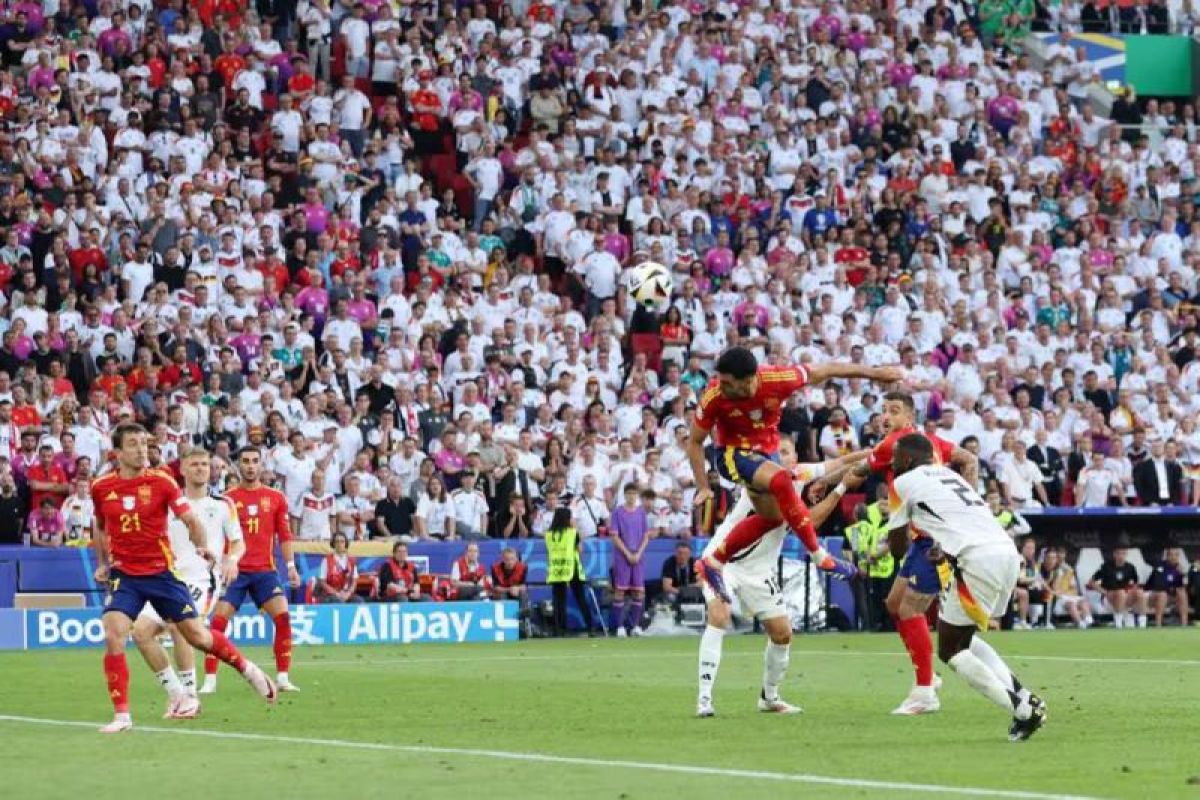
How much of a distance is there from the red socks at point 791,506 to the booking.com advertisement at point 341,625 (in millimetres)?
13983

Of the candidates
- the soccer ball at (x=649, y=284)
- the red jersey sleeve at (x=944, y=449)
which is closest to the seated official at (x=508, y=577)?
the soccer ball at (x=649, y=284)

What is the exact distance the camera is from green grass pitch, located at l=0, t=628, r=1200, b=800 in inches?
452

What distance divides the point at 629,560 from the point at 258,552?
11.5 m

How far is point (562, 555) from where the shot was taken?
30.7 m

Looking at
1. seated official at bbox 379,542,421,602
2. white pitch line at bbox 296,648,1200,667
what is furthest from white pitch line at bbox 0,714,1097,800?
seated official at bbox 379,542,421,602

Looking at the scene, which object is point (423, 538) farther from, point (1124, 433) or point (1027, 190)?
point (1027, 190)

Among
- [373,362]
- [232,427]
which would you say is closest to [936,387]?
[373,362]

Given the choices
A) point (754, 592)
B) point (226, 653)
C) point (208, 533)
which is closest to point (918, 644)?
point (754, 592)

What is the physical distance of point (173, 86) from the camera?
3431 centimetres

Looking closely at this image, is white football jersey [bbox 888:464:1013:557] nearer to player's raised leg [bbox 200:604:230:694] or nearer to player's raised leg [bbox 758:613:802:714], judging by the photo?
player's raised leg [bbox 758:613:802:714]

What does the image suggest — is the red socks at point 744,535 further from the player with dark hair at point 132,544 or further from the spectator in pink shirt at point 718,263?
the spectator in pink shirt at point 718,263

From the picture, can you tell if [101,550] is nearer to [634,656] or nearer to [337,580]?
[634,656]

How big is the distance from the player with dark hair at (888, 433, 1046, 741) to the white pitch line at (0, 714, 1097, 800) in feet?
7.03

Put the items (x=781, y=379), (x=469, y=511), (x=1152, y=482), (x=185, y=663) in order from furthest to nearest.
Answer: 1. (x=1152, y=482)
2. (x=469, y=511)
3. (x=185, y=663)
4. (x=781, y=379)
